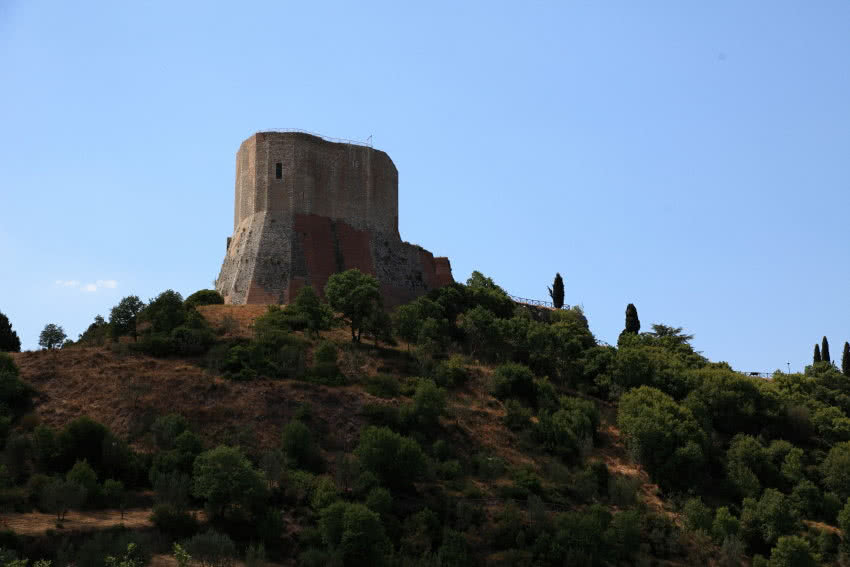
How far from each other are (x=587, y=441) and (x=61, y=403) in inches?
763

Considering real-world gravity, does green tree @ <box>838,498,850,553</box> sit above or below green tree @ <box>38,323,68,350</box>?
below

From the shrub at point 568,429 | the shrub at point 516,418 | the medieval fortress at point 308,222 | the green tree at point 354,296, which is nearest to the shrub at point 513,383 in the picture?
the shrub at point 516,418

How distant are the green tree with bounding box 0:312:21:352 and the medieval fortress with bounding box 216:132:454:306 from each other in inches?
379

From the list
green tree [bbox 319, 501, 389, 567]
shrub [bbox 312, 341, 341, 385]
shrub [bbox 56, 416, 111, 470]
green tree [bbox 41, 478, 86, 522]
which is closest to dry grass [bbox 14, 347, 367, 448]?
shrub [bbox 312, 341, 341, 385]

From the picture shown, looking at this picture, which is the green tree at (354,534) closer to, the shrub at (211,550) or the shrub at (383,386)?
the shrub at (211,550)

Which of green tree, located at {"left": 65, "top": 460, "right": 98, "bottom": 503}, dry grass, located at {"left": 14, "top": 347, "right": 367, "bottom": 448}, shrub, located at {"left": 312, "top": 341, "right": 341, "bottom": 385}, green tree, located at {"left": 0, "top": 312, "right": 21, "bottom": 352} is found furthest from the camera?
green tree, located at {"left": 0, "top": 312, "right": 21, "bottom": 352}

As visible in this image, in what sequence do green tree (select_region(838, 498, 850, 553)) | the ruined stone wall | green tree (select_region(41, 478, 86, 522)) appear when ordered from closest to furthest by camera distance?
1. green tree (select_region(41, 478, 86, 522))
2. green tree (select_region(838, 498, 850, 553))
3. the ruined stone wall

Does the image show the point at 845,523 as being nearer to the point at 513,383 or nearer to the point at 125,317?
the point at 513,383

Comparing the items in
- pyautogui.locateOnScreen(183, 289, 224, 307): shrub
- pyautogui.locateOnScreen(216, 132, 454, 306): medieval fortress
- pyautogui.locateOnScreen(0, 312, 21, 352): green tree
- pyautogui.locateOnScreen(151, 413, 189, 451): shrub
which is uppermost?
pyautogui.locateOnScreen(216, 132, 454, 306): medieval fortress

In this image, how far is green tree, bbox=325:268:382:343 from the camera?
44.9 m

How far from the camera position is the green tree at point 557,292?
Result: 6550 centimetres

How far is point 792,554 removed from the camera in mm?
35781

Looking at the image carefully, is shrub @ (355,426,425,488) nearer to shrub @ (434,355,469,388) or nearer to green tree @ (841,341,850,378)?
shrub @ (434,355,469,388)

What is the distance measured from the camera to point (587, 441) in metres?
41.4
